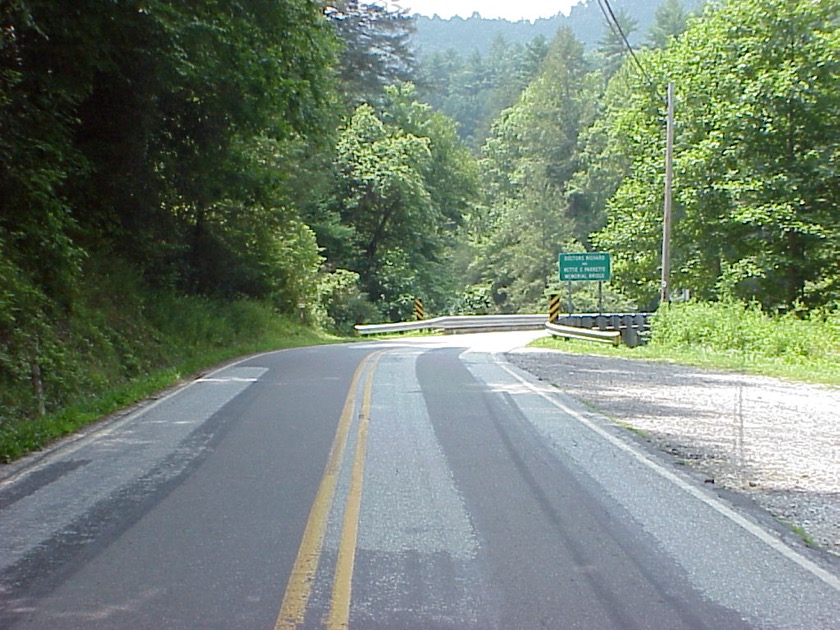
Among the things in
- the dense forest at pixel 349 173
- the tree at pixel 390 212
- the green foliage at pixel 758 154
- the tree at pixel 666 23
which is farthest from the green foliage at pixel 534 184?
the green foliage at pixel 758 154

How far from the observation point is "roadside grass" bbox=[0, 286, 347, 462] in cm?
1132

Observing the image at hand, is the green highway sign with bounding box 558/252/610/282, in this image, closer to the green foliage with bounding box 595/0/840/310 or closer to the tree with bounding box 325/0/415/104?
the green foliage with bounding box 595/0/840/310

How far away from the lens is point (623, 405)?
13.9 metres

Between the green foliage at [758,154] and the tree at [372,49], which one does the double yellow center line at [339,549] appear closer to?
the green foliage at [758,154]

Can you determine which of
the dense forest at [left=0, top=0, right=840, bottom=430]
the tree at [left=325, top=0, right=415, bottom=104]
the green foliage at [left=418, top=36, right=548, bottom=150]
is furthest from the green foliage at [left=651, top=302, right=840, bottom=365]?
the green foliage at [left=418, top=36, right=548, bottom=150]

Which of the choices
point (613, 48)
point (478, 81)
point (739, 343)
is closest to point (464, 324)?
point (739, 343)

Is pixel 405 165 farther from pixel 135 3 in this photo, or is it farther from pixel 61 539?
pixel 61 539

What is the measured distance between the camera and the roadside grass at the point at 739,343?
2045 cm

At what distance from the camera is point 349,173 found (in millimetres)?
48469

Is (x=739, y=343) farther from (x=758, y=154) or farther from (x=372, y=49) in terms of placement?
(x=372, y=49)

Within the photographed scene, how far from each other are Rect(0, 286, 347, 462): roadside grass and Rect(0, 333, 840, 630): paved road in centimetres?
79

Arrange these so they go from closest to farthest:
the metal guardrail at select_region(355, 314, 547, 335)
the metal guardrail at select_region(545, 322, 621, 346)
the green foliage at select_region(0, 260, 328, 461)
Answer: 1. the green foliage at select_region(0, 260, 328, 461)
2. the metal guardrail at select_region(545, 322, 621, 346)
3. the metal guardrail at select_region(355, 314, 547, 335)

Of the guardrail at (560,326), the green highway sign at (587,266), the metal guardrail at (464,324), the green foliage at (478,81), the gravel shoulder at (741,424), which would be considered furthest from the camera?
the green foliage at (478,81)

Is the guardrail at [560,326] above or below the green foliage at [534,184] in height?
below
